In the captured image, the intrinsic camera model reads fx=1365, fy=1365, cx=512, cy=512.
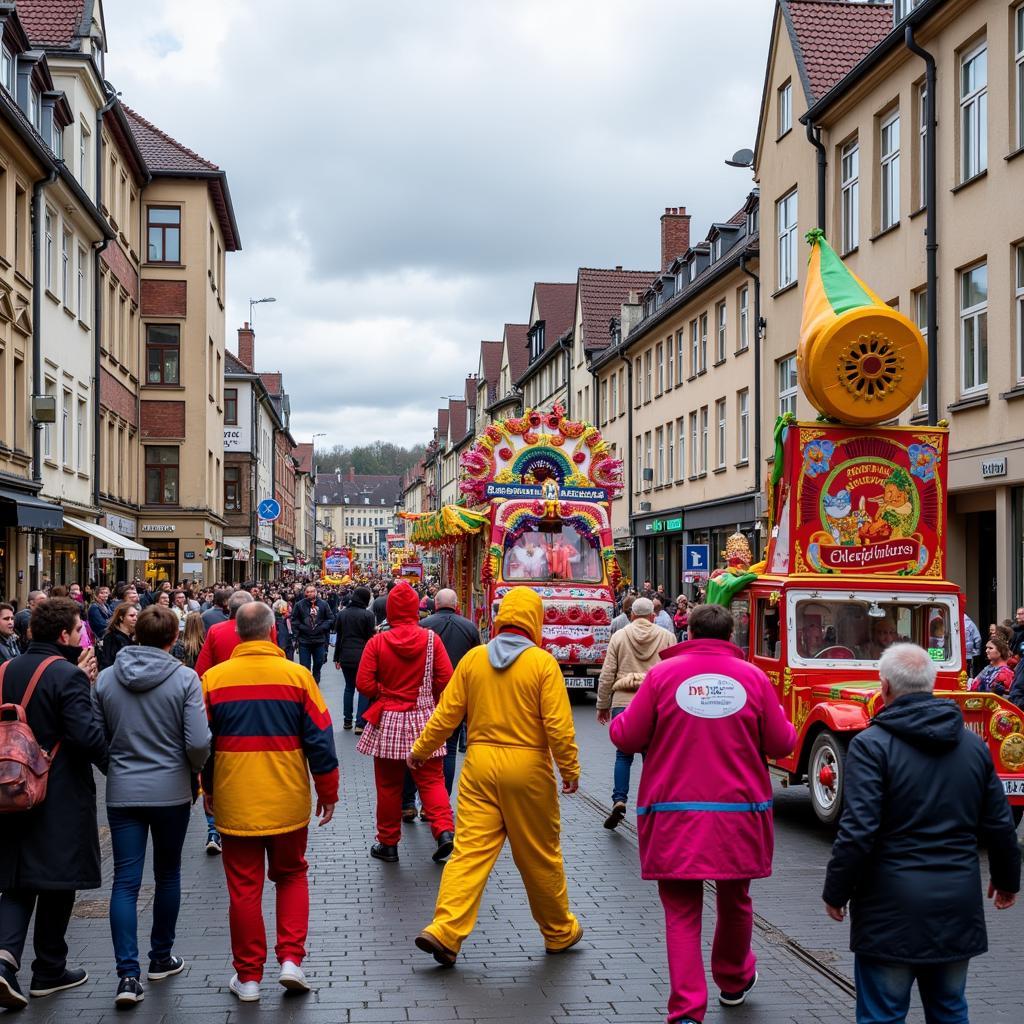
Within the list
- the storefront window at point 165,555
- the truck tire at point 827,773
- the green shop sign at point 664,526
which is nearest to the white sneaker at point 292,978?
the truck tire at point 827,773

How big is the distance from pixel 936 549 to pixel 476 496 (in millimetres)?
12506

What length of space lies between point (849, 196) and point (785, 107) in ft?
13.1

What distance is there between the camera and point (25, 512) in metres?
21.0

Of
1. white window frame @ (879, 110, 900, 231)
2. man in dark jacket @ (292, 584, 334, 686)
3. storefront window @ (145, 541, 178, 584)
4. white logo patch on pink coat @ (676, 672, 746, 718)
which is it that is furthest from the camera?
storefront window @ (145, 541, 178, 584)

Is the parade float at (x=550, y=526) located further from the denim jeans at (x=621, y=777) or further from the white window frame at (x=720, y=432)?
the white window frame at (x=720, y=432)

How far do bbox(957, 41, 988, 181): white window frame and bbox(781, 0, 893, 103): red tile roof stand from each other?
6.34 meters

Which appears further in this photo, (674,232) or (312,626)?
(674,232)

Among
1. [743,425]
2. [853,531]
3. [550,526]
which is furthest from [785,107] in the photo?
[853,531]

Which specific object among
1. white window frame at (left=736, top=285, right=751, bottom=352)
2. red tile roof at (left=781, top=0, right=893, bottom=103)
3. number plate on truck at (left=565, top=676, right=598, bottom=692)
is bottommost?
number plate on truck at (left=565, top=676, right=598, bottom=692)

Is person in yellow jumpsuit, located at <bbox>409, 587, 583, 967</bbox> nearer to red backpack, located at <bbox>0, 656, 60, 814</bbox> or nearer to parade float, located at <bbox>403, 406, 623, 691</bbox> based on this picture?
red backpack, located at <bbox>0, 656, 60, 814</bbox>

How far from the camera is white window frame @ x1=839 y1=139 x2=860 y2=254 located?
24.3 m

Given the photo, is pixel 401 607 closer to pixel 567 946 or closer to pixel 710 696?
pixel 567 946

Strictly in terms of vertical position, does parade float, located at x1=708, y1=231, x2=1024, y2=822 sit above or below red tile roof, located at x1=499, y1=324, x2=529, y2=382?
below

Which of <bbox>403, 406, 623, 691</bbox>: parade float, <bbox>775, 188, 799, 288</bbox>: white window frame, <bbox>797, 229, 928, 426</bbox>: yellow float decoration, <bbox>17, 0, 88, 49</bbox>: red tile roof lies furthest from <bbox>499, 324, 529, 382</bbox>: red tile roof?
<bbox>797, 229, 928, 426</bbox>: yellow float decoration
